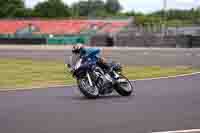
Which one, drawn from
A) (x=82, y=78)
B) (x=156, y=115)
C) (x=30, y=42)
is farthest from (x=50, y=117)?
(x=30, y=42)

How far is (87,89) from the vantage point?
13617 millimetres

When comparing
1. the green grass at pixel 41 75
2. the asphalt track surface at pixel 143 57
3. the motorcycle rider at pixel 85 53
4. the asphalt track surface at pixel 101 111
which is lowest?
the asphalt track surface at pixel 143 57

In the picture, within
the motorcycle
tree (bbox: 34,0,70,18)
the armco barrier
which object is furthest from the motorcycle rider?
tree (bbox: 34,0,70,18)

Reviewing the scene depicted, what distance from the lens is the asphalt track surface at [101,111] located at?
9.35 meters

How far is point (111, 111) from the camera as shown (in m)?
11.2

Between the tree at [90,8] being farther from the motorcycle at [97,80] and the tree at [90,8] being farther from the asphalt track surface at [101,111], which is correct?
the motorcycle at [97,80]

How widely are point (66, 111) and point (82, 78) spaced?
2344 millimetres

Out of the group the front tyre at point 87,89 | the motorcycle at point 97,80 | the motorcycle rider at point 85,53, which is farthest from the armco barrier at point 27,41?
the front tyre at point 87,89

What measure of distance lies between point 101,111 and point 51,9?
10374cm

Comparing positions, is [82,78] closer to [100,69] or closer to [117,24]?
[100,69]

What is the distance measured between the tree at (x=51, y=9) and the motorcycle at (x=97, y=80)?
9904cm

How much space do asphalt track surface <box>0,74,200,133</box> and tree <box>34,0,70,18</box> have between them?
98063mm

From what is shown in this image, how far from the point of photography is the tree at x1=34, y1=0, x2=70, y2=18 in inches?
4451

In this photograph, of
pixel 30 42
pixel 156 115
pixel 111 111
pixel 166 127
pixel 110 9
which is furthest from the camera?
pixel 110 9
